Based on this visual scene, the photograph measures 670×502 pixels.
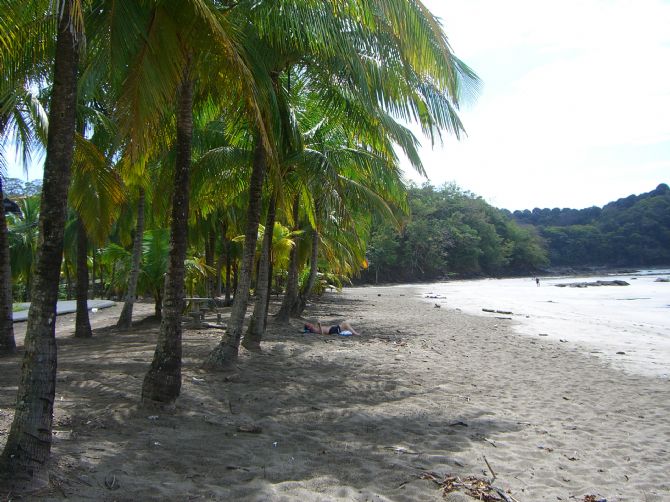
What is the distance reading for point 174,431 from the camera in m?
4.31

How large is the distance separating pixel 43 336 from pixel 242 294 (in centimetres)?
404

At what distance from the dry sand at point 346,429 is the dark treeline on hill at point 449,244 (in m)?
47.9

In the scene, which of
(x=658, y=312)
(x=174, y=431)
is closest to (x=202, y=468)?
(x=174, y=431)

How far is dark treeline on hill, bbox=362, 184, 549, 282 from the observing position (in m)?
63.6

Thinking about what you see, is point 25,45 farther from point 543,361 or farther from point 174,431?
point 543,361

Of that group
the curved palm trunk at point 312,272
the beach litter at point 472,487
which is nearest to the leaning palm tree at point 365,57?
the beach litter at point 472,487

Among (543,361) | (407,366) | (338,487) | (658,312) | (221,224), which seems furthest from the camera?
(658,312)

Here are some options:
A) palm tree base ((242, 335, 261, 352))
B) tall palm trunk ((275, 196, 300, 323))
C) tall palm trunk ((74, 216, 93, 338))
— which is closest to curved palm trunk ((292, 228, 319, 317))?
tall palm trunk ((275, 196, 300, 323))

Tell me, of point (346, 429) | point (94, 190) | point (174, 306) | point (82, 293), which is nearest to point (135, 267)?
point (82, 293)

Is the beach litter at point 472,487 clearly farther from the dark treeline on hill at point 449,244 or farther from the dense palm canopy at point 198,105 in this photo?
the dark treeline on hill at point 449,244

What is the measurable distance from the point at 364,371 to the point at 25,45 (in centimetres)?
578

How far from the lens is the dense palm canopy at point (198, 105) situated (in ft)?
10.3

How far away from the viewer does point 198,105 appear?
6961 millimetres

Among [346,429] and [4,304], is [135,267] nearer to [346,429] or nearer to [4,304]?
[4,304]
